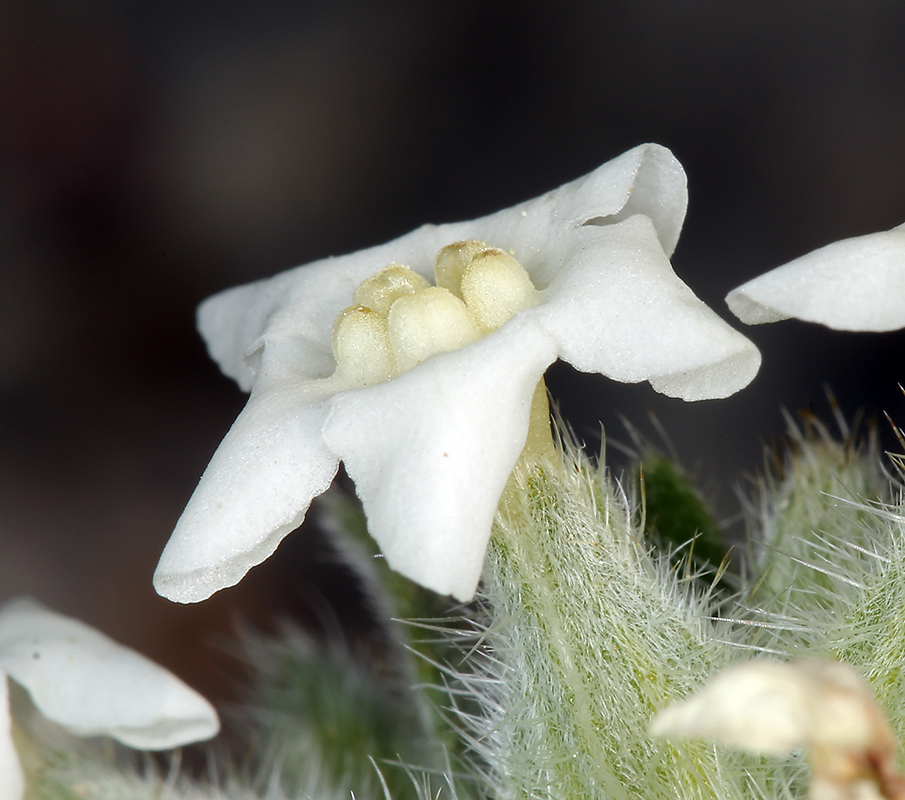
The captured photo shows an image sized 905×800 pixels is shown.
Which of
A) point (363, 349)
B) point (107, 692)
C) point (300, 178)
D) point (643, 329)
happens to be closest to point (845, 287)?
point (643, 329)

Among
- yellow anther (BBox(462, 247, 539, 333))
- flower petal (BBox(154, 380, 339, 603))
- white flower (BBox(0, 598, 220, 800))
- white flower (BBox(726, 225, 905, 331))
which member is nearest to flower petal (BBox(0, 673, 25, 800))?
white flower (BBox(0, 598, 220, 800))

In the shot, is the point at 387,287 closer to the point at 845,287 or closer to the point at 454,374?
the point at 454,374

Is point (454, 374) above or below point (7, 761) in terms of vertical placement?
above

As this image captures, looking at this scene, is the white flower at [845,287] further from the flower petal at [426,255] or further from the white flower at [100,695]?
the white flower at [100,695]

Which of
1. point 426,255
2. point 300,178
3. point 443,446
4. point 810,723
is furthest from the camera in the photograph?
point 300,178

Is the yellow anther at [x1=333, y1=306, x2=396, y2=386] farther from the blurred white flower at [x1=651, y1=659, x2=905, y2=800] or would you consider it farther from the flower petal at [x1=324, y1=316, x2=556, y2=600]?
the blurred white flower at [x1=651, y1=659, x2=905, y2=800]

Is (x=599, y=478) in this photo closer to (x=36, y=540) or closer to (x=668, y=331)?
(x=668, y=331)

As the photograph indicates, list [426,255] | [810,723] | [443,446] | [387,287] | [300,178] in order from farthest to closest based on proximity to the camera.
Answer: [300,178] < [426,255] < [387,287] < [443,446] < [810,723]
